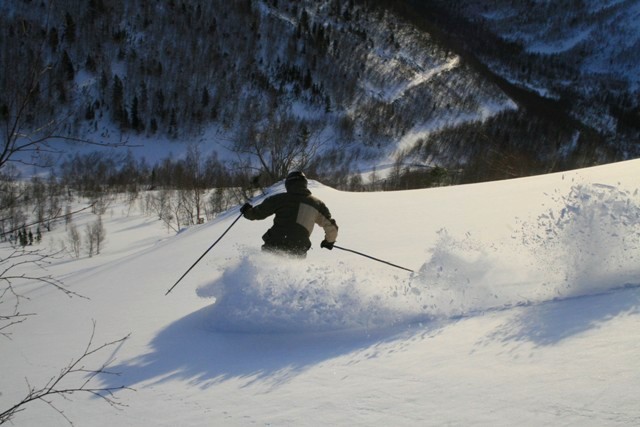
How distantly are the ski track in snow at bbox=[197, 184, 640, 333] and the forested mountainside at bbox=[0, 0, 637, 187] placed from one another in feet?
186

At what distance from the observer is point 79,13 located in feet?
255

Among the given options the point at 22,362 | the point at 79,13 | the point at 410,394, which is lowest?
the point at 22,362

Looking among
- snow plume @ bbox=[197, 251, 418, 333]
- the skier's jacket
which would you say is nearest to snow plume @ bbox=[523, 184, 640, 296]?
snow plume @ bbox=[197, 251, 418, 333]

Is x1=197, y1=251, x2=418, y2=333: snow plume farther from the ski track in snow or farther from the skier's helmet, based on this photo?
the skier's helmet

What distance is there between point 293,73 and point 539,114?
6368cm

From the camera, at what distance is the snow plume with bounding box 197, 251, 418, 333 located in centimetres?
426

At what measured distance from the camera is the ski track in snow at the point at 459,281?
13.3 ft

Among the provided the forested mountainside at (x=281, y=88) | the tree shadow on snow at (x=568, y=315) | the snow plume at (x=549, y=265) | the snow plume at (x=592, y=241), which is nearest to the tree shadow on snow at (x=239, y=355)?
the snow plume at (x=549, y=265)

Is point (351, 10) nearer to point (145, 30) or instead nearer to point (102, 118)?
point (145, 30)

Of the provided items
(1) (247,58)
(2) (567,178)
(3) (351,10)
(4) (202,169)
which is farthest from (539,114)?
(2) (567,178)

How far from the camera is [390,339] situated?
12.4 ft

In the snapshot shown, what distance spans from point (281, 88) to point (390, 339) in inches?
3245

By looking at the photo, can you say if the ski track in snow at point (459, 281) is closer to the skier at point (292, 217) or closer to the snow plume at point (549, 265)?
the snow plume at point (549, 265)

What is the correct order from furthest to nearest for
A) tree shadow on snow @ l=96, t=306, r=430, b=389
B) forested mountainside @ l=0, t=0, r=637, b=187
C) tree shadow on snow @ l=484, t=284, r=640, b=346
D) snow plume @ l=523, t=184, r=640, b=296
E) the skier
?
forested mountainside @ l=0, t=0, r=637, b=187 < the skier < snow plume @ l=523, t=184, r=640, b=296 < tree shadow on snow @ l=96, t=306, r=430, b=389 < tree shadow on snow @ l=484, t=284, r=640, b=346
